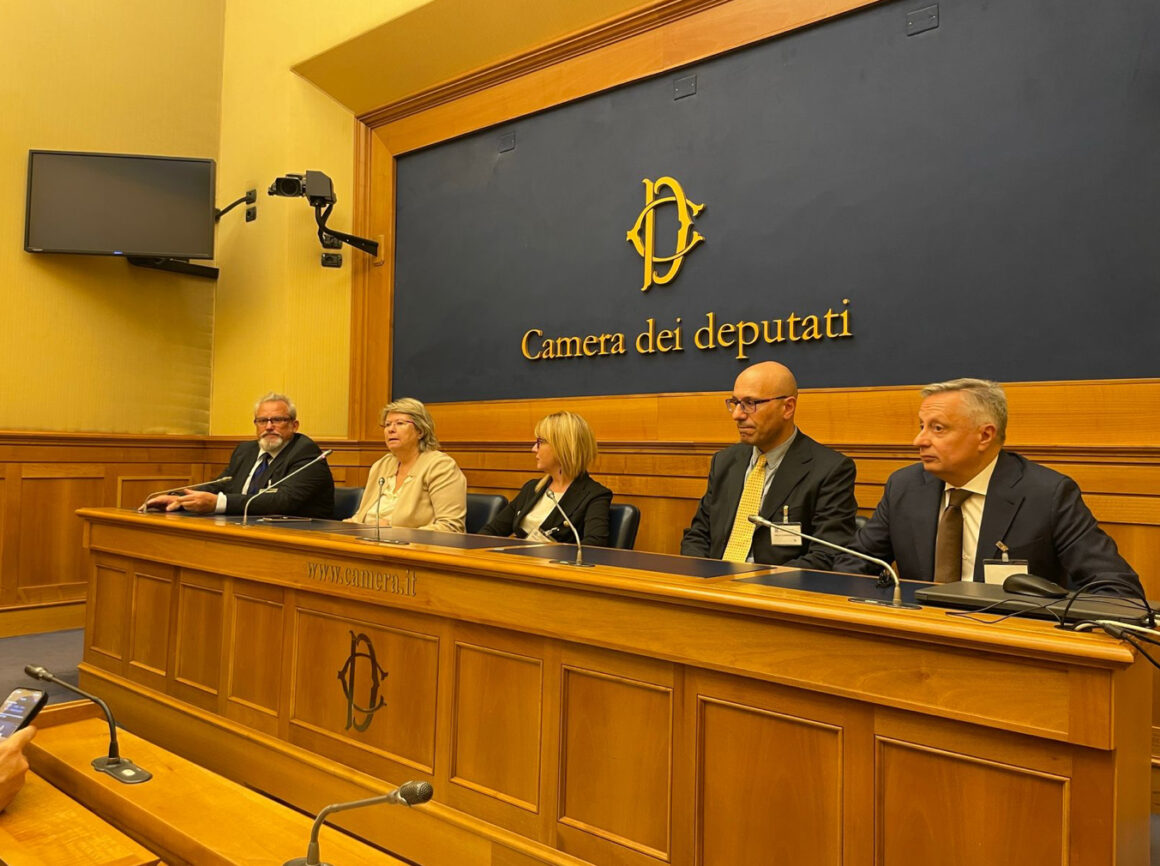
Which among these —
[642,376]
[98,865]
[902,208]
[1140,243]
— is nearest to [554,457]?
[642,376]

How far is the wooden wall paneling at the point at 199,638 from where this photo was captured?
312 centimetres

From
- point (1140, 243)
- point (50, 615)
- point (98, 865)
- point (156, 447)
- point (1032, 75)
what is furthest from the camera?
point (156, 447)

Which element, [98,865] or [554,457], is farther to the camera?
[554,457]

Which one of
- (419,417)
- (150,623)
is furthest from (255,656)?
(419,417)

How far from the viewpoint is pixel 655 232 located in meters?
4.39

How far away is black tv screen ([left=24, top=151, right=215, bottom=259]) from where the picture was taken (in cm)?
523

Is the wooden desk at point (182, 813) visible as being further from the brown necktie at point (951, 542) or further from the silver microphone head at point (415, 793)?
the brown necktie at point (951, 542)

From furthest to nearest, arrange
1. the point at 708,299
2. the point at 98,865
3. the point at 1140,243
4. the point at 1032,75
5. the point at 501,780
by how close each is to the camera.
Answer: the point at 708,299, the point at 1032,75, the point at 1140,243, the point at 501,780, the point at 98,865

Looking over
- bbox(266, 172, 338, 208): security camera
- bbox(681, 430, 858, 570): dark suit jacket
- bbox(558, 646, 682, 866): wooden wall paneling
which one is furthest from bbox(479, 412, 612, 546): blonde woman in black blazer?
bbox(266, 172, 338, 208): security camera

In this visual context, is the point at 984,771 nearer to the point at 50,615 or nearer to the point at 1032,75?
the point at 1032,75

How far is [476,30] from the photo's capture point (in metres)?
4.93

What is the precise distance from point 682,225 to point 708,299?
39 cm

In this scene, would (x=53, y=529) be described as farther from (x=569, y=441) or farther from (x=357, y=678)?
(x=357, y=678)

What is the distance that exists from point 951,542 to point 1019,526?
0.17 meters
